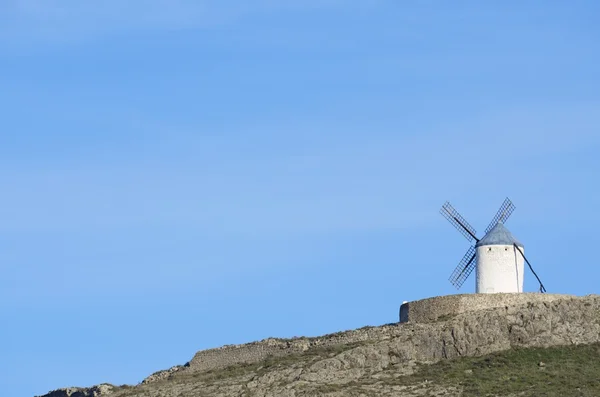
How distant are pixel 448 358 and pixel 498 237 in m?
10.6

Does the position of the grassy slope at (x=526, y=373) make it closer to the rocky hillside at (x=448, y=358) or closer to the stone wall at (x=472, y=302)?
the rocky hillside at (x=448, y=358)

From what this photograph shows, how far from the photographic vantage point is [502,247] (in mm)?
95250

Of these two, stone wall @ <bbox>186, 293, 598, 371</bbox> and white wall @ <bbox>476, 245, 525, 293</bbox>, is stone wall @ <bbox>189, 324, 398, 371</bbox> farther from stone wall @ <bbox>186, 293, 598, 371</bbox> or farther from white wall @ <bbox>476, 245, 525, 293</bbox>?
white wall @ <bbox>476, 245, 525, 293</bbox>

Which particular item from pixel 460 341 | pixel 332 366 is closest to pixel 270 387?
pixel 332 366

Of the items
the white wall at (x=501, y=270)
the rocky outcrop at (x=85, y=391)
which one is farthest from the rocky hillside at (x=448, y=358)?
the rocky outcrop at (x=85, y=391)

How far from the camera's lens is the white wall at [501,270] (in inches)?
3718

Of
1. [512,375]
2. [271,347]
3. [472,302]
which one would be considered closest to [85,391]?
[271,347]

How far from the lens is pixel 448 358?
87312 millimetres

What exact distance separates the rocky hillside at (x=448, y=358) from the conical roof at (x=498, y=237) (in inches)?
191

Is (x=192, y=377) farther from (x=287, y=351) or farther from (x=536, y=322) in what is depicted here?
(x=536, y=322)

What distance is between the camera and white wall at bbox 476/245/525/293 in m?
94.4

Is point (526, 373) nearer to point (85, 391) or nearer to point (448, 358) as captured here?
point (448, 358)

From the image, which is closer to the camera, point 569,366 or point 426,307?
point 569,366

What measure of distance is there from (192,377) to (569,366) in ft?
66.0
